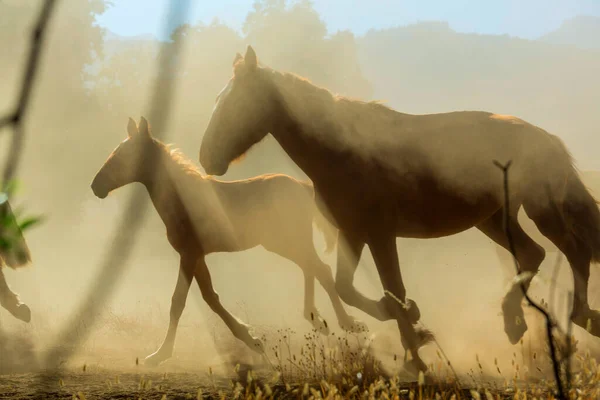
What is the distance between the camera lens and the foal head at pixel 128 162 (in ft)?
23.5

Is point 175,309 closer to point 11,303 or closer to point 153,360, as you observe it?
point 153,360

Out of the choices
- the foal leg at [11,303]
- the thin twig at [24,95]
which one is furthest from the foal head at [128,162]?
the thin twig at [24,95]

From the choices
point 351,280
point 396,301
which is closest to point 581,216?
point 396,301

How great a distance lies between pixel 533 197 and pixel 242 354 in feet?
13.5

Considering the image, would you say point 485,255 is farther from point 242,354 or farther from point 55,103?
point 55,103

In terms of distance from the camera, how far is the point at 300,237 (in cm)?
752

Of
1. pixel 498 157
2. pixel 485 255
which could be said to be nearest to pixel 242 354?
pixel 498 157

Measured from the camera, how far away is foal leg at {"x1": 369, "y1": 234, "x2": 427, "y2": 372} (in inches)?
187

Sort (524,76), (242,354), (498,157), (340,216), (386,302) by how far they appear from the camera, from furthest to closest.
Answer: (524,76) → (242,354) → (498,157) → (340,216) → (386,302)

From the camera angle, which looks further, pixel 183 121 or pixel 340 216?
pixel 183 121

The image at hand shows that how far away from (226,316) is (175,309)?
60 centimetres

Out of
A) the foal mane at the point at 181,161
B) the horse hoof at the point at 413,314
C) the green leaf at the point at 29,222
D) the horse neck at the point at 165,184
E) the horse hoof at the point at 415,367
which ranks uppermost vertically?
the foal mane at the point at 181,161

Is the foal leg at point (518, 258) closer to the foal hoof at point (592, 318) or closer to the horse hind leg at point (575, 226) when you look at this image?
the horse hind leg at point (575, 226)

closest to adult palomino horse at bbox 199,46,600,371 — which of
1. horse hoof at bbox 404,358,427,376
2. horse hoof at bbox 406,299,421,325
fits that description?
horse hoof at bbox 406,299,421,325
